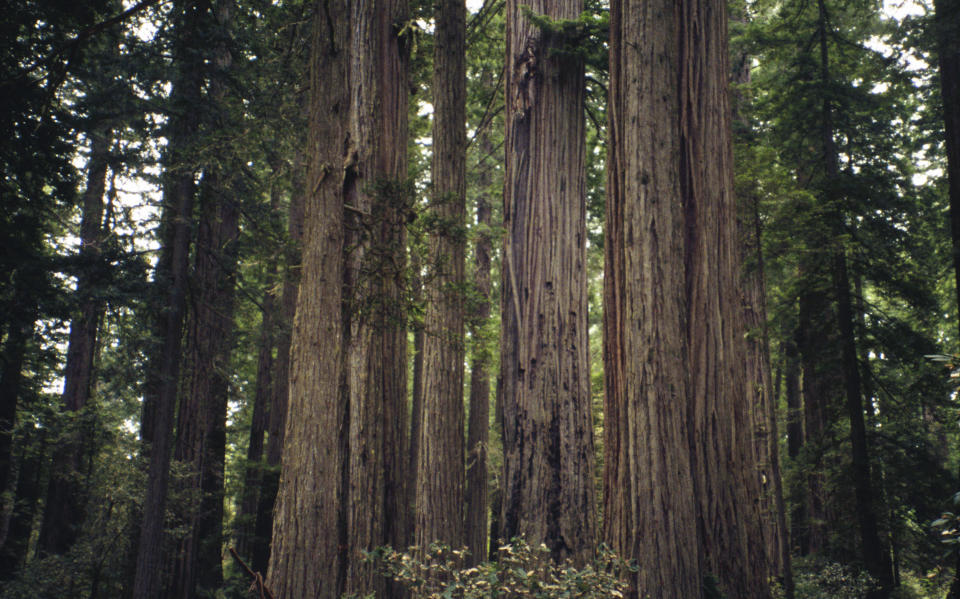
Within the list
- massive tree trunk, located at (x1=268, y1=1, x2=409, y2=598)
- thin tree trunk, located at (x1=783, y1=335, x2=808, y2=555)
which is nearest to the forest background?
massive tree trunk, located at (x1=268, y1=1, x2=409, y2=598)

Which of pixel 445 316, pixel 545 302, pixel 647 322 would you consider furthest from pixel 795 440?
pixel 647 322

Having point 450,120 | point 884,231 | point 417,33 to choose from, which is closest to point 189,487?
point 450,120

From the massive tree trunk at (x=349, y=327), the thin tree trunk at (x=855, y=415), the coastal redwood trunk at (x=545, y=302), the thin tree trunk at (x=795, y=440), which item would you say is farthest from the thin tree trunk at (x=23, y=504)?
the thin tree trunk at (x=795, y=440)

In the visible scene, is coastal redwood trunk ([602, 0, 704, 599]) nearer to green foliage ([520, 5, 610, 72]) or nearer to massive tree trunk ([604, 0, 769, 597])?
massive tree trunk ([604, 0, 769, 597])

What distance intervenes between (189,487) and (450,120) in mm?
8733

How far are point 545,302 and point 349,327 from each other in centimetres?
233

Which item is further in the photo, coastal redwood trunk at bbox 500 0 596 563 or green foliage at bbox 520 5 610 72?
green foliage at bbox 520 5 610 72

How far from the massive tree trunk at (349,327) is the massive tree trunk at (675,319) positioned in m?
2.61

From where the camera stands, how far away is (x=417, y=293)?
293 inches

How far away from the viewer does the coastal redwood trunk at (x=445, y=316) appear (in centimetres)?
761

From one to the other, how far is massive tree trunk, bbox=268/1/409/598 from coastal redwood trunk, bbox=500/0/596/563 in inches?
57.1

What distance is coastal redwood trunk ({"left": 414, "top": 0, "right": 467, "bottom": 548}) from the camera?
761 centimetres

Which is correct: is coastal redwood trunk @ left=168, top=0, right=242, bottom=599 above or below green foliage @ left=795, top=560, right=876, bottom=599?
above

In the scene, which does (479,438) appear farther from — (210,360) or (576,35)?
(576,35)
